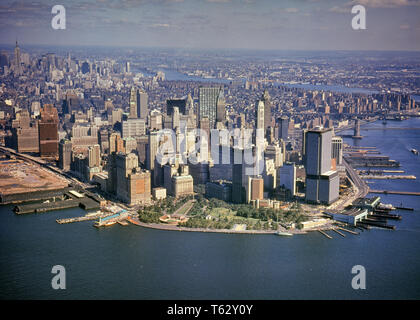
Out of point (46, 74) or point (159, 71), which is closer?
point (46, 74)

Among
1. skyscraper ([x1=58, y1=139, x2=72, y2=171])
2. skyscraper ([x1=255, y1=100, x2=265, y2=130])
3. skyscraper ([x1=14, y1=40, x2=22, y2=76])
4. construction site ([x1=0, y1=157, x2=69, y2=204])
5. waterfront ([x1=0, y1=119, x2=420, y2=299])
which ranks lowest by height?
waterfront ([x1=0, y1=119, x2=420, y2=299])

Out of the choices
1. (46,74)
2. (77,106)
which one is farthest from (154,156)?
(46,74)

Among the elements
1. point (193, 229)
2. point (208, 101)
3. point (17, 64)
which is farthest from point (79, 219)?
point (17, 64)

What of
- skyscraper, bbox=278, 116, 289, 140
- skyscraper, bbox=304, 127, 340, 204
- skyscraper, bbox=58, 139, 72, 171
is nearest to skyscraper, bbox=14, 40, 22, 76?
skyscraper, bbox=58, 139, 72, 171

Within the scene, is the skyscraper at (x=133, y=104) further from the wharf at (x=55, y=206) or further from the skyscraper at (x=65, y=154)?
the wharf at (x=55, y=206)

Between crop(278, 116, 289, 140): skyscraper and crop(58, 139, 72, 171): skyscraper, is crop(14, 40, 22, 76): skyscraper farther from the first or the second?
Result: crop(278, 116, 289, 140): skyscraper

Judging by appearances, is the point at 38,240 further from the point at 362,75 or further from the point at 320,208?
the point at 362,75

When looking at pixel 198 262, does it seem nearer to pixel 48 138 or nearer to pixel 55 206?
pixel 55 206

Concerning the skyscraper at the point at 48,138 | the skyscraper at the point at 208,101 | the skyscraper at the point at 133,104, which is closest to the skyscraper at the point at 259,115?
the skyscraper at the point at 208,101

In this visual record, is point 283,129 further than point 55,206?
Yes
